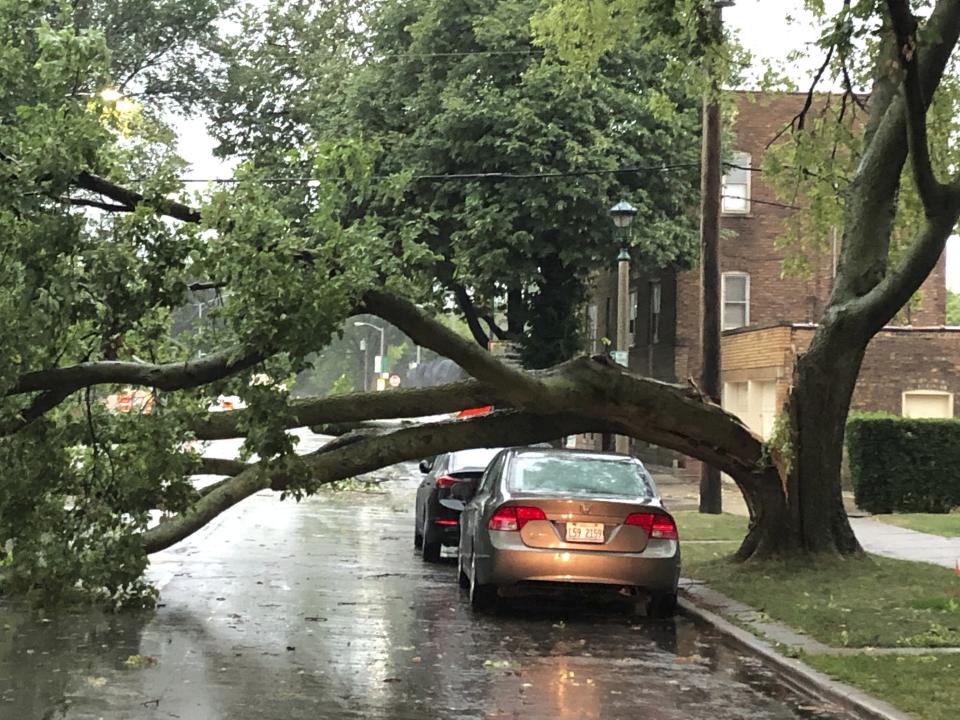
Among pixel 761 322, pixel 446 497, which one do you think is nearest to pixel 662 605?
pixel 446 497

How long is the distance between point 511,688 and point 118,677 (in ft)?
8.42

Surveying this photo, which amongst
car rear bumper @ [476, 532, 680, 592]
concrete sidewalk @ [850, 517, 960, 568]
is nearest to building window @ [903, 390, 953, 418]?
concrete sidewalk @ [850, 517, 960, 568]

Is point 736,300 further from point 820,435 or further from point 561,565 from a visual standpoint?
point 561,565

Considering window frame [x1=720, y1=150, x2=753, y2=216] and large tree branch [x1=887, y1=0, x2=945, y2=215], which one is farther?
window frame [x1=720, y1=150, x2=753, y2=216]

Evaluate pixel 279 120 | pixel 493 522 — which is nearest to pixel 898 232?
pixel 493 522

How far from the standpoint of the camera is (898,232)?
17375mm

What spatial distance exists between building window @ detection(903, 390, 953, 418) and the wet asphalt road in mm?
19292

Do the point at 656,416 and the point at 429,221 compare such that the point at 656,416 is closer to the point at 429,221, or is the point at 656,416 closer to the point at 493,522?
the point at 493,522

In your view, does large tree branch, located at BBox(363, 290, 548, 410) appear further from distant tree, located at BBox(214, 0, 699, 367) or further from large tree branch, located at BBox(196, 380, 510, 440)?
distant tree, located at BBox(214, 0, 699, 367)

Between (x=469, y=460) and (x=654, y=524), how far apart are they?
5.38 metres

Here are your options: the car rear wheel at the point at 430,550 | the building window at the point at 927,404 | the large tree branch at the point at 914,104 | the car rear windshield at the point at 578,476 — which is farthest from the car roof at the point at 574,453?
the building window at the point at 927,404

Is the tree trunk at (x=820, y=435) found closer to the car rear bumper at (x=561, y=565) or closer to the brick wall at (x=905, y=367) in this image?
the car rear bumper at (x=561, y=565)

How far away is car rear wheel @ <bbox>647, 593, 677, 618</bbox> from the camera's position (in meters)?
11.3

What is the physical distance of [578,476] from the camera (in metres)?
11.7
